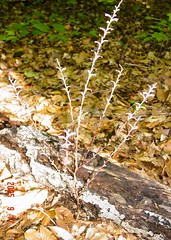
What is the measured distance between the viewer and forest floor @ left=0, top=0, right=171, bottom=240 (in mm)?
2625

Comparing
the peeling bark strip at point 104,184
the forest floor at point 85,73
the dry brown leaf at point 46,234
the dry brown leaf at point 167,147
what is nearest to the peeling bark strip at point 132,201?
the peeling bark strip at point 104,184

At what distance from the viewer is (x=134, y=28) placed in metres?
4.41

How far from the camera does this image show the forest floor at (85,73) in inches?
103

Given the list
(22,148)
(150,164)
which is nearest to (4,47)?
(22,148)

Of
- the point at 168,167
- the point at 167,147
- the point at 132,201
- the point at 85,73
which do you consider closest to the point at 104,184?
the point at 132,201

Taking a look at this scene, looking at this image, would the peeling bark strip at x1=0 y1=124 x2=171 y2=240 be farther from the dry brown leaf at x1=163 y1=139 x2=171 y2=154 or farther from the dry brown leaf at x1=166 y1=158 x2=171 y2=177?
the dry brown leaf at x1=163 y1=139 x2=171 y2=154

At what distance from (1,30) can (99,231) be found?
3.17 metres

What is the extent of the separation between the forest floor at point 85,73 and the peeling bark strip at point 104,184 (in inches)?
5.6

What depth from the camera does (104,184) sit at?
2.08 m

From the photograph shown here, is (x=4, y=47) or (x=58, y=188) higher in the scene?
(x=4, y=47)

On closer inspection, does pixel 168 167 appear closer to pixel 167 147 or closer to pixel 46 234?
pixel 167 147

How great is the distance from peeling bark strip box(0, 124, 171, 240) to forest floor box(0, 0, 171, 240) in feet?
0.47

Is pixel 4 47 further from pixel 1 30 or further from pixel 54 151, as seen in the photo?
pixel 54 151

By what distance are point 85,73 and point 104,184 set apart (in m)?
1.72
